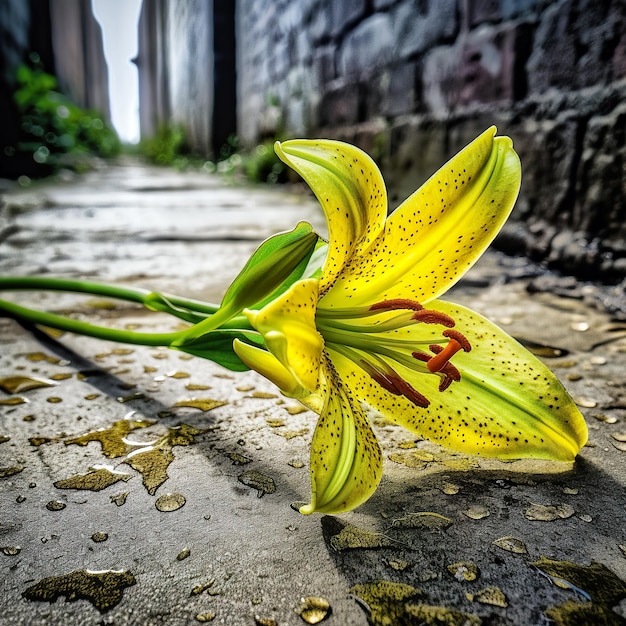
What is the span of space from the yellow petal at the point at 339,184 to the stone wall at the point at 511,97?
142 centimetres

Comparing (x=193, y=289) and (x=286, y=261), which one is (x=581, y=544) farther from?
(x=193, y=289)

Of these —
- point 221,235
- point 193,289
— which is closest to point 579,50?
point 193,289

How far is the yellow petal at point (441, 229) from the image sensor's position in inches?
29.9

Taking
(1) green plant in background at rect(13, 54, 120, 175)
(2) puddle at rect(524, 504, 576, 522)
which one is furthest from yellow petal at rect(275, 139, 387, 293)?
(1) green plant in background at rect(13, 54, 120, 175)

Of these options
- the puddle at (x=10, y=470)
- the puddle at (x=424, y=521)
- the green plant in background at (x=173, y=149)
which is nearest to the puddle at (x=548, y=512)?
the puddle at (x=424, y=521)

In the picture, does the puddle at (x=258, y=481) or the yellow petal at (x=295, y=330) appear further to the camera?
the puddle at (x=258, y=481)

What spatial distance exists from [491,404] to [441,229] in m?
0.23

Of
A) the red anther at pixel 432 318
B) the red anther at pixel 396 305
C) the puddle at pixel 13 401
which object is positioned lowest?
the puddle at pixel 13 401

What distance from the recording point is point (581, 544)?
690 millimetres

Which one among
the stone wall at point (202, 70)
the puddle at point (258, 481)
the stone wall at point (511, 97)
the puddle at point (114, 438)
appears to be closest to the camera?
the puddle at point (258, 481)

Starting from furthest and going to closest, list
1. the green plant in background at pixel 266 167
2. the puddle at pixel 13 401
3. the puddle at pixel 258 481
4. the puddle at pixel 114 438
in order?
the green plant in background at pixel 266 167, the puddle at pixel 13 401, the puddle at pixel 114 438, the puddle at pixel 258 481

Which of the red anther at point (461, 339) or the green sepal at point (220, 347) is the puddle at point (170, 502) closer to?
the green sepal at point (220, 347)

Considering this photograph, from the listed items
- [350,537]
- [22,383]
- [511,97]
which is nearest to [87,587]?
[350,537]

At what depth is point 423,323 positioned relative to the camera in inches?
32.0
